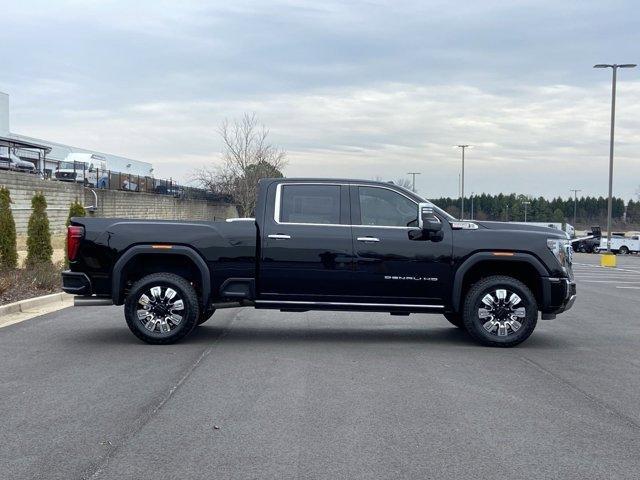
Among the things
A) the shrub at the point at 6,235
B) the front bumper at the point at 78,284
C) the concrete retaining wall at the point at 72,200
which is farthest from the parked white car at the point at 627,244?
the front bumper at the point at 78,284

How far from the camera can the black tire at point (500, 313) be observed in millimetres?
9664

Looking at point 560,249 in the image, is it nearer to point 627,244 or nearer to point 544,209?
point 627,244

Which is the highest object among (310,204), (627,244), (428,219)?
(310,204)

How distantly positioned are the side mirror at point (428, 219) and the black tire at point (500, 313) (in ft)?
3.23

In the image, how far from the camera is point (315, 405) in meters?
6.57

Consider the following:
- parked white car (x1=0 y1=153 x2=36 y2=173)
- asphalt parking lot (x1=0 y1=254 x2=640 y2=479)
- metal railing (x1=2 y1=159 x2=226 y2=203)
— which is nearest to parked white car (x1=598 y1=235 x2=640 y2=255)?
metal railing (x1=2 y1=159 x2=226 y2=203)

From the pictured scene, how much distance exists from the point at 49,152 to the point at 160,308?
47.0m

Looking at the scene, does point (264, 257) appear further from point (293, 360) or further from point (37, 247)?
point (37, 247)

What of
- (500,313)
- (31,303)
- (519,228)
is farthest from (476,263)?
(31,303)

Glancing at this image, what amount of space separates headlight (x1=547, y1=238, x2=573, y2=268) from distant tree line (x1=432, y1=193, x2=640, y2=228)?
109 metres

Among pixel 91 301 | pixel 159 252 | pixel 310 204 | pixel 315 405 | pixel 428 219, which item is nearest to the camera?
pixel 315 405

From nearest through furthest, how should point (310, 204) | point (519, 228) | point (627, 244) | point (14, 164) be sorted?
point (310, 204), point (519, 228), point (14, 164), point (627, 244)

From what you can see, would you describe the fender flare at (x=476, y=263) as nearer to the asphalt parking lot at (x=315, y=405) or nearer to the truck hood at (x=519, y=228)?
the truck hood at (x=519, y=228)

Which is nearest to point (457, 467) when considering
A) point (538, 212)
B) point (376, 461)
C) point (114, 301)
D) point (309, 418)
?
point (376, 461)
